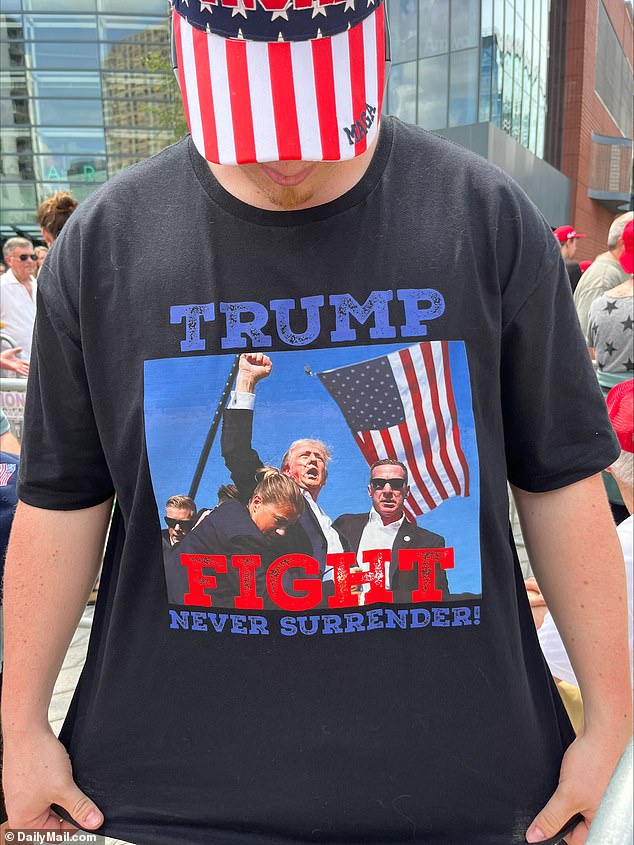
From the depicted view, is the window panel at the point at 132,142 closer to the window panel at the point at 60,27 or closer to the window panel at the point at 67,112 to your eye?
the window panel at the point at 67,112

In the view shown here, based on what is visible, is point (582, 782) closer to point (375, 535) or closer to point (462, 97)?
point (375, 535)

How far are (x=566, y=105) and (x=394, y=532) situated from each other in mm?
2449

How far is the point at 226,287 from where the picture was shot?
106cm

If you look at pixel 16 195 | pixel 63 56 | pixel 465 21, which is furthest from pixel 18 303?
pixel 16 195

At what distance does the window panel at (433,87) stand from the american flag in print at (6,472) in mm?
3822

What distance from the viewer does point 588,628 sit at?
1.15 metres

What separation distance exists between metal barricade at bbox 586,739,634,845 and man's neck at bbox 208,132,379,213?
2.63 ft

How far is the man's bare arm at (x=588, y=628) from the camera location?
3.63 feet

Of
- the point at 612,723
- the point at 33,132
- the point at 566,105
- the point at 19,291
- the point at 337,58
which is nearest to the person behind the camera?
the point at 337,58

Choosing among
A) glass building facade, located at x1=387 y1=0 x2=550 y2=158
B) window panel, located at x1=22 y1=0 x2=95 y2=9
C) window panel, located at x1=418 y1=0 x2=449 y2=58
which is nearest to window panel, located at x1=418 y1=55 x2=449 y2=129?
glass building facade, located at x1=387 y1=0 x2=550 y2=158

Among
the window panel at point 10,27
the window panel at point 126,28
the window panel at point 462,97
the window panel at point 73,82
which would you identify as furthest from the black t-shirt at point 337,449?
the window panel at point 10,27

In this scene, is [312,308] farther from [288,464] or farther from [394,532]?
[394,532]

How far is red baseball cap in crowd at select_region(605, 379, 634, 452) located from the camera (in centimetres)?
248

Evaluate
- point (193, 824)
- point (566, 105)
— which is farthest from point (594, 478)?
point (566, 105)
